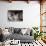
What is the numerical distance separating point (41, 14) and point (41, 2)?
1.92ft

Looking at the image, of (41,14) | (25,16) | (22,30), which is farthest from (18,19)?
(41,14)

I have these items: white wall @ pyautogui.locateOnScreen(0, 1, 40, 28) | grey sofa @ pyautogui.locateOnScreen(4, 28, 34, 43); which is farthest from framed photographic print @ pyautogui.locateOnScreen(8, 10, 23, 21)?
grey sofa @ pyautogui.locateOnScreen(4, 28, 34, 43)

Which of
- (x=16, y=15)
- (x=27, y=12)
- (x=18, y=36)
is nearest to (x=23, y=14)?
(x=27, y=12)

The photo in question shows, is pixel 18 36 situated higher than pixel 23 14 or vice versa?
pixel 23 14

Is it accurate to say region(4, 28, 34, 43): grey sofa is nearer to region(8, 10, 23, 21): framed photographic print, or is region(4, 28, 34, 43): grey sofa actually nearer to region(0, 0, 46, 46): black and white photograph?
region(0, 0, 46, 46): black and white photograph

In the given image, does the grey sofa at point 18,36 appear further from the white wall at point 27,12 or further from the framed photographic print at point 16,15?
the framed photographic print at point 16,15

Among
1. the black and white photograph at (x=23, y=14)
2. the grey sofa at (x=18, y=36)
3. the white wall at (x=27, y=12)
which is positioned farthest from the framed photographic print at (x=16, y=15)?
the grey sofa at (x=18, y=36)

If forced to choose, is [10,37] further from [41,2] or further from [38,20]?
[41,2]

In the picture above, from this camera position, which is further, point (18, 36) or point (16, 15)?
point (16, 15)

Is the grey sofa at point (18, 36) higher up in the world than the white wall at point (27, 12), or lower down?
lower down

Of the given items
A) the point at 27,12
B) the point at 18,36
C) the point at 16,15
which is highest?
the point at 27,12

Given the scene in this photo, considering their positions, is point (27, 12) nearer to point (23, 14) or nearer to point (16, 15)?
point (23, 14)

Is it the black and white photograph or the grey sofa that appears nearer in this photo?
the grey sofa

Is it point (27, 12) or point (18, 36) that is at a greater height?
point (27, 12)
